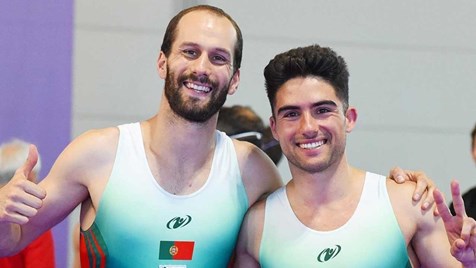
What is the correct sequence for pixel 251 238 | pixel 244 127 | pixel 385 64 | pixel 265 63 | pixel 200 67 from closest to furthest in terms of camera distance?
1. pixel 200 67
2. pixel 251 238
3. pixel 244 127
4. pixel 265 63
5. pixel 385 64

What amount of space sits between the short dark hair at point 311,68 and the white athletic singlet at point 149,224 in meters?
0.39

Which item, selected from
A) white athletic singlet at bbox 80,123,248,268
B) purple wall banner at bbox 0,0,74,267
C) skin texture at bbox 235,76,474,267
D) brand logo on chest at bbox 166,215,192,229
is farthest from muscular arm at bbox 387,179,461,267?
purple wall banner at bbox 0,0,74,267

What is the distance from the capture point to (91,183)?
2918mm

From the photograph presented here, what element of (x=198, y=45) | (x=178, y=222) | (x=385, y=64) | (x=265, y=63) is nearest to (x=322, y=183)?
(x=178, y=222)

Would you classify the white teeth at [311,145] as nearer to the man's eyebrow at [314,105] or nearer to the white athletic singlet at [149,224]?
the man's eyebrow at [314,105]

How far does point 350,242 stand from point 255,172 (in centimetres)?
39

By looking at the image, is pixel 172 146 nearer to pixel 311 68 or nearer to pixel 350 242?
pixel 311 68

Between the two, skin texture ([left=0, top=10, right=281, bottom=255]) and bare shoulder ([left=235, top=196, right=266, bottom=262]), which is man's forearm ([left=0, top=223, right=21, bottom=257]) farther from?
bare shoulder ([left=235, top=196, right=266, bottom=262])

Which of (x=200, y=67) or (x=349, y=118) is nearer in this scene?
(x=200, y=67)

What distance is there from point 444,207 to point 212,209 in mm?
696

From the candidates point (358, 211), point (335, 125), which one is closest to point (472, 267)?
point (358, 211)

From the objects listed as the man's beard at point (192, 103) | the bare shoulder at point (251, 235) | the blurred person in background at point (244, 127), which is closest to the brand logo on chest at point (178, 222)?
the bare shoulder at point (251, 235)

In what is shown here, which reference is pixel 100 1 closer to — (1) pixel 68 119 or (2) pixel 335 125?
(1) pixel 68 119

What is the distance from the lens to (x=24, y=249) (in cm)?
353
